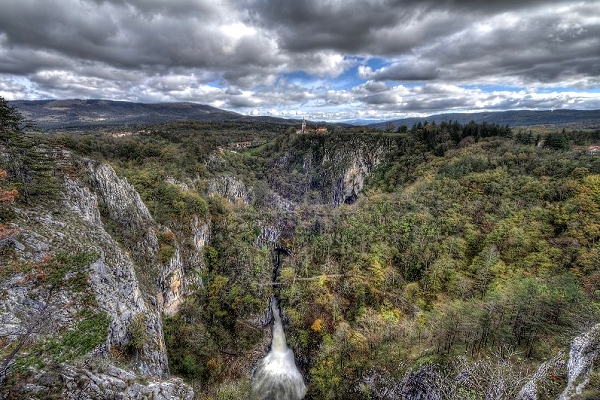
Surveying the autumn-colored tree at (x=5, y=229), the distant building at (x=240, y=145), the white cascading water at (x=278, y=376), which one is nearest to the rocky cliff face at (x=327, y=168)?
the distant building at (x=240, y=145)

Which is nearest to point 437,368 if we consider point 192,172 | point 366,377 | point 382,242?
point 366,377

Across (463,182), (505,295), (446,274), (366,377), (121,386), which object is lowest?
(366,377)

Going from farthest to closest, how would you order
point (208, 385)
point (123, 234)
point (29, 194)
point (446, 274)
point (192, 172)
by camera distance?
1. point (192, 172)
2. point (446, 274)
3. point (208, 385)
4. point (123, 234)
5. point (29, 194)

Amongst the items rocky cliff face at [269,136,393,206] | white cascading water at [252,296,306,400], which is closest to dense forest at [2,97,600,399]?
white cascading water at [252,296,306,400]

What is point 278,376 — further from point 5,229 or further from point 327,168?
point 327,168

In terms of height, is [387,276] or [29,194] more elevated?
[29,194]

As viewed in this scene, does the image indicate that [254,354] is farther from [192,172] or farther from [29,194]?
[192,172]

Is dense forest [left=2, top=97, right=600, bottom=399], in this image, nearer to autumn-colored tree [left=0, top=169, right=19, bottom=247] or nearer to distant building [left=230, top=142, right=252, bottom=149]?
autumn-colored tree [left=0, top=169, right=19, bottom=247]

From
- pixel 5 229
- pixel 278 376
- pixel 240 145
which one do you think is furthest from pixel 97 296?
pixel 240 145
